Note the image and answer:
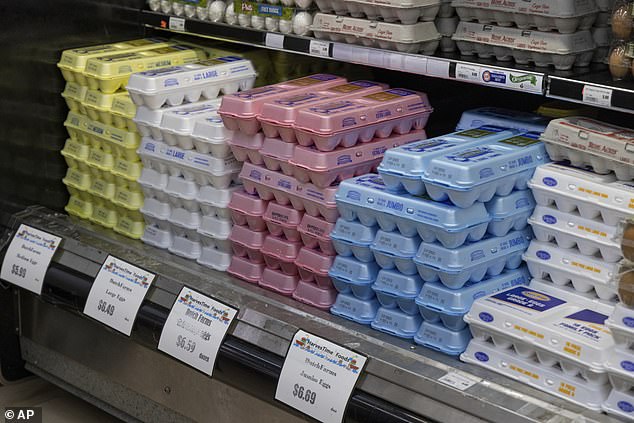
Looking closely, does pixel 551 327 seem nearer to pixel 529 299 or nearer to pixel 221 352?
pixel 529 299

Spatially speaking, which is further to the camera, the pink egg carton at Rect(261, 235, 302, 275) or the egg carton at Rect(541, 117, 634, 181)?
the pink egg carton at Rect(261, 235, 302, 275)

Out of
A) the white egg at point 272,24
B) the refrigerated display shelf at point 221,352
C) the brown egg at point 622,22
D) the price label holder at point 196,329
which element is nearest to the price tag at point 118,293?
the refrigerated display shelf at point 221,352

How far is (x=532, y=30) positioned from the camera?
265cm

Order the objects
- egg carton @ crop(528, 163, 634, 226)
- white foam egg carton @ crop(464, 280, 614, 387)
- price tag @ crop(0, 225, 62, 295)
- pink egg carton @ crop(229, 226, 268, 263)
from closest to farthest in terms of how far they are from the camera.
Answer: white foam egg carton @ crop(464, 280, 614, 387), egg carton @ crop(528, 163, 634, 226), pink egg carton @ crop(229, 226, 268, 263), price tag @ crop(0, 225, 62, 295)

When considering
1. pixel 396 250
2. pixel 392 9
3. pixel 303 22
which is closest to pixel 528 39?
pixel 392 9

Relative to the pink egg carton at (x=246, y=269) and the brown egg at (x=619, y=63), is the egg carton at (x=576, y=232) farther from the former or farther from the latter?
the pink egg carton at (x=246, y=269)

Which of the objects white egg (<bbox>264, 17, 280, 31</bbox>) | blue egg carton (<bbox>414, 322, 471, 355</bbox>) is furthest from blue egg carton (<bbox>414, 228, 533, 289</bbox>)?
white egg (<bbox>264, 17, 280, 31</bbox>)

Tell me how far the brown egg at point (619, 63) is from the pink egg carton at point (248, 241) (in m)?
1.11

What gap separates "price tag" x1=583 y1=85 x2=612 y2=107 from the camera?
2.38 metres

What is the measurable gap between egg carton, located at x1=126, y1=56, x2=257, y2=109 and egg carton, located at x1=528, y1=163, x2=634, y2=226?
121 centimetres

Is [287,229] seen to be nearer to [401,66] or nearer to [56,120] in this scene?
[401,66]

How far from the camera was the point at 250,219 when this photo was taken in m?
2.98

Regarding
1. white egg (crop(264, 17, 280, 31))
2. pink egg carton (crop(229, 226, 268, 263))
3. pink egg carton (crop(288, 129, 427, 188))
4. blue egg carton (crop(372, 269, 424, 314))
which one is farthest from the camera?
white egg (crop(264, 17, 280, 31))

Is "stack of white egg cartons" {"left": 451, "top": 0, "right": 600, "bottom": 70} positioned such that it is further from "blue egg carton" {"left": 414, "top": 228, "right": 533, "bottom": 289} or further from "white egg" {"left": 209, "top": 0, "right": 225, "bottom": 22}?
"white egg" {"left": 209, "top": 0, "right": 225, "bottom": 22}
